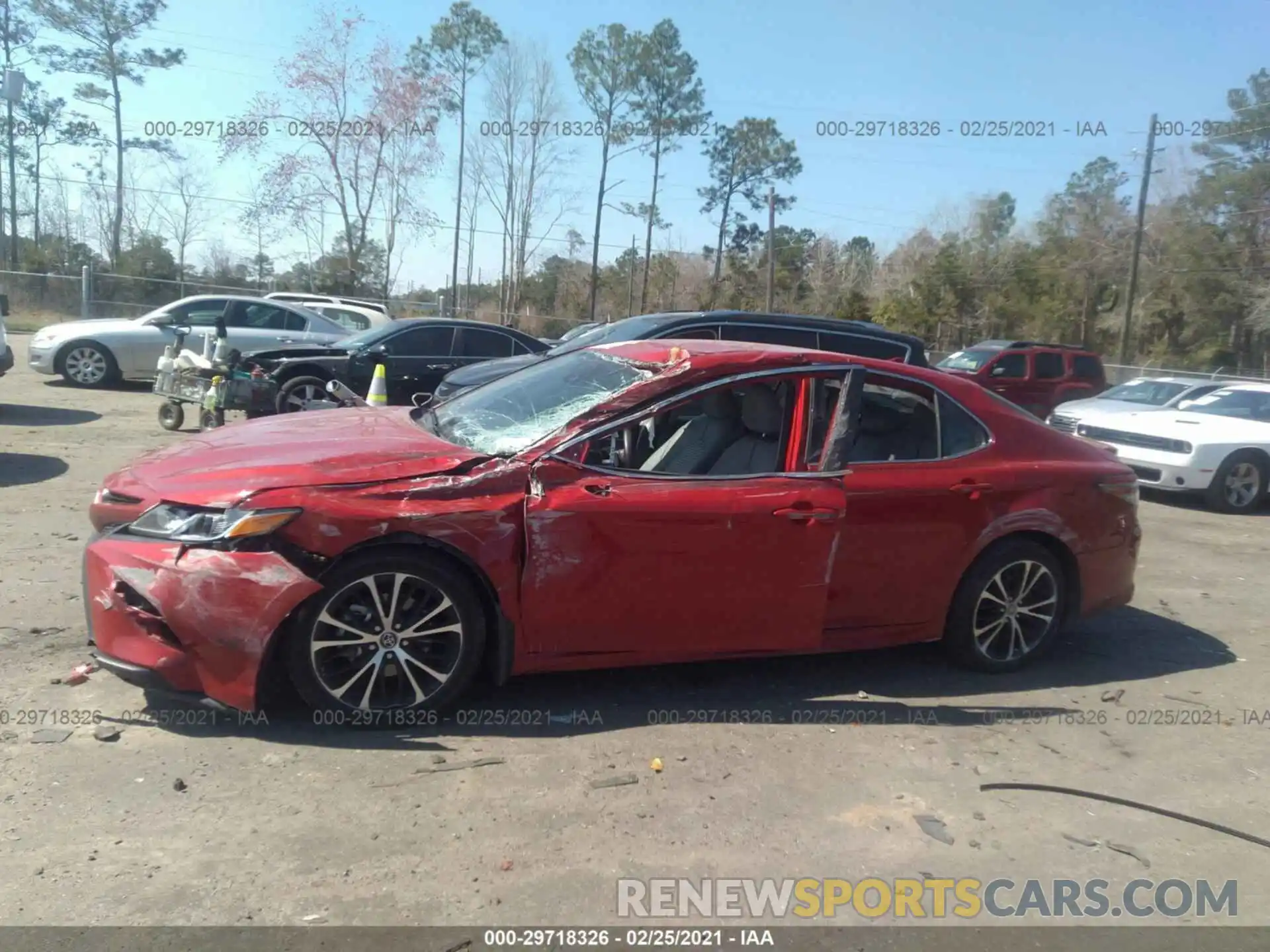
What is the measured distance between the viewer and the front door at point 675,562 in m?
4.13

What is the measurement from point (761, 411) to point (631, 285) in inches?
1569

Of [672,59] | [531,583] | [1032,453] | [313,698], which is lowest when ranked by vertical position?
[313,698]

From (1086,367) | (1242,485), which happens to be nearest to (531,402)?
(1242,485)

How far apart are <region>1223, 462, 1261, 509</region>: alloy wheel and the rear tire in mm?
10169

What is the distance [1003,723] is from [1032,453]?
1438 mm

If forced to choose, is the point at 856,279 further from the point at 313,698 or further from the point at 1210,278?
the point at 313,698

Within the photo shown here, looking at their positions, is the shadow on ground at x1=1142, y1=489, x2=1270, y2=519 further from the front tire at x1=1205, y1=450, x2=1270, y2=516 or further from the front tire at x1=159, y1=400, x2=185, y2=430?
the front tire at x1=159, y1=400, x2=185, y2=430

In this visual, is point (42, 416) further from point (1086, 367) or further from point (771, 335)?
point (1086, 367)

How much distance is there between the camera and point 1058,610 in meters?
5.35

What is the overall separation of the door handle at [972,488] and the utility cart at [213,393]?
800 centimetres

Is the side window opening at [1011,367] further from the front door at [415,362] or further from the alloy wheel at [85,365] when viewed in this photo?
the alloy wheel at [85,365]

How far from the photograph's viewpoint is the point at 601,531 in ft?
13.6

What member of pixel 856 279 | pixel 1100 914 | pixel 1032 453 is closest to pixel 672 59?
pixel 856 279

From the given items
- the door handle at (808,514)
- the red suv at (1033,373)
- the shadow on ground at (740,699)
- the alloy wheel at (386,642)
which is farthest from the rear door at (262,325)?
the door handle at (808,514)
